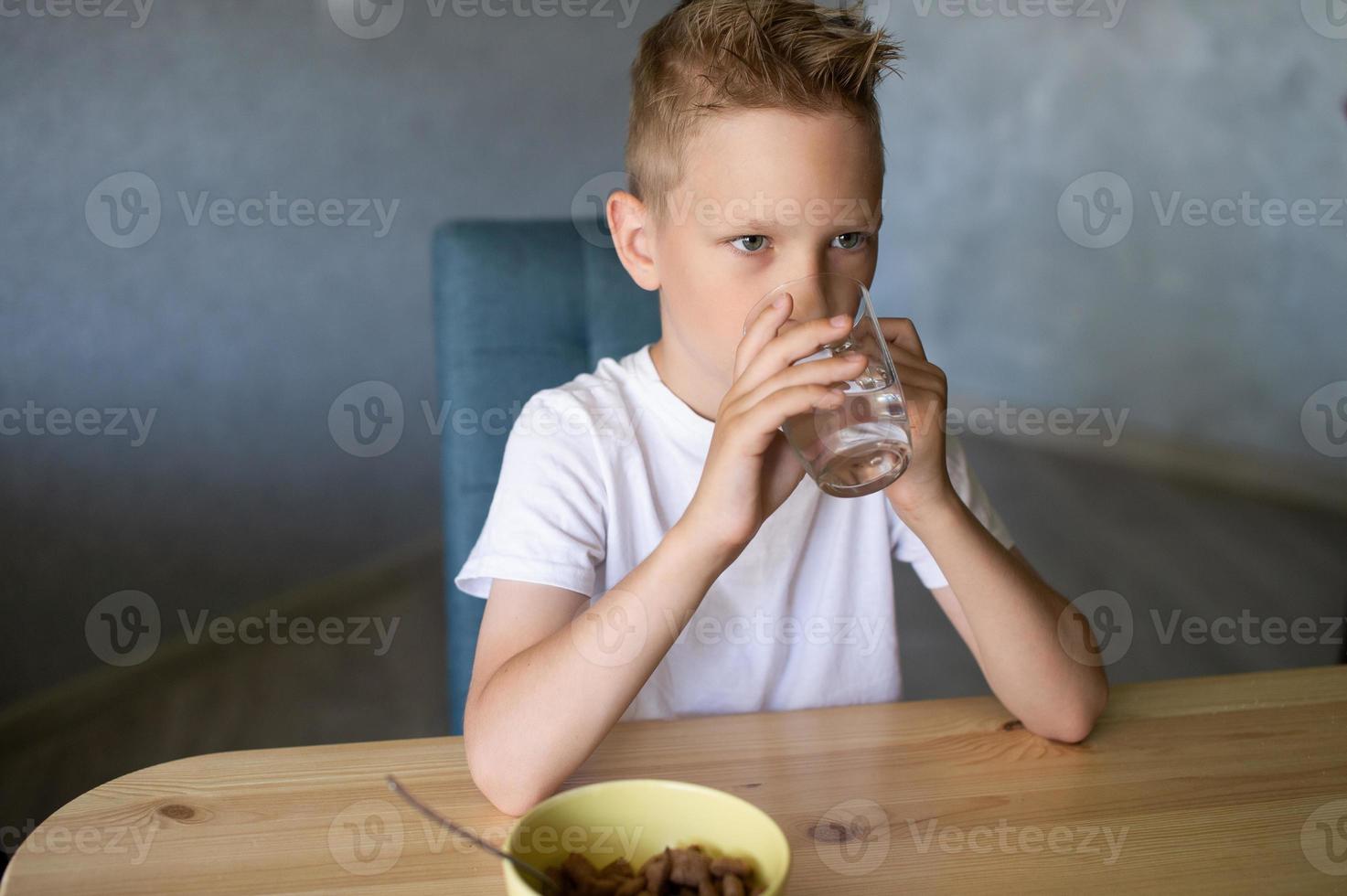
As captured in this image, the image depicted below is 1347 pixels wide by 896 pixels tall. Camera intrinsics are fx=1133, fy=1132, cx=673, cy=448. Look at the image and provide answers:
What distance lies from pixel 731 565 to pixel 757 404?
1.13ft

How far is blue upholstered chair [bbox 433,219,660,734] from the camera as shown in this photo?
1.31 metres

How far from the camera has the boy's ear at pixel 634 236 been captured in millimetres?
1153

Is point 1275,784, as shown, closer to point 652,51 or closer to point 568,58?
point 652,51

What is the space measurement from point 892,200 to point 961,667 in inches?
113

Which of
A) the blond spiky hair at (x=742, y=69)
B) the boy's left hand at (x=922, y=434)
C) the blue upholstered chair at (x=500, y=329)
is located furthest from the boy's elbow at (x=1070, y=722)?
the blue upholstered chair at (x=500, y=329)

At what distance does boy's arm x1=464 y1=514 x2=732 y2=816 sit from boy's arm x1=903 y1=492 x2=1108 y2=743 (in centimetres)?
22

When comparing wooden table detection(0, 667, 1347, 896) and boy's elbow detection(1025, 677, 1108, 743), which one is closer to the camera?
wooden table detection(0, 667, 1347, 896)

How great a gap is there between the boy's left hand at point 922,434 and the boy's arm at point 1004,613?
0.01 meters

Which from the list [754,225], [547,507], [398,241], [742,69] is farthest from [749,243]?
[398,241]

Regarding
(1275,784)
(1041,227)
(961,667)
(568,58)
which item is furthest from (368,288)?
(1041,227)

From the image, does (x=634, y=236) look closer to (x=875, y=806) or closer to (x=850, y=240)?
(x=850, y=240)

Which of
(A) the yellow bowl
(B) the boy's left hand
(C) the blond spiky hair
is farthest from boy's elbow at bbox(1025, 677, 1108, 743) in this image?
(C) the blond spiky hair

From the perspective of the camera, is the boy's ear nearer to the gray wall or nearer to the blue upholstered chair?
the blue upholstered chair

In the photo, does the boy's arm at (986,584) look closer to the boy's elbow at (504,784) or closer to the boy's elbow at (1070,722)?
the boy's elbow at (1070,722)
